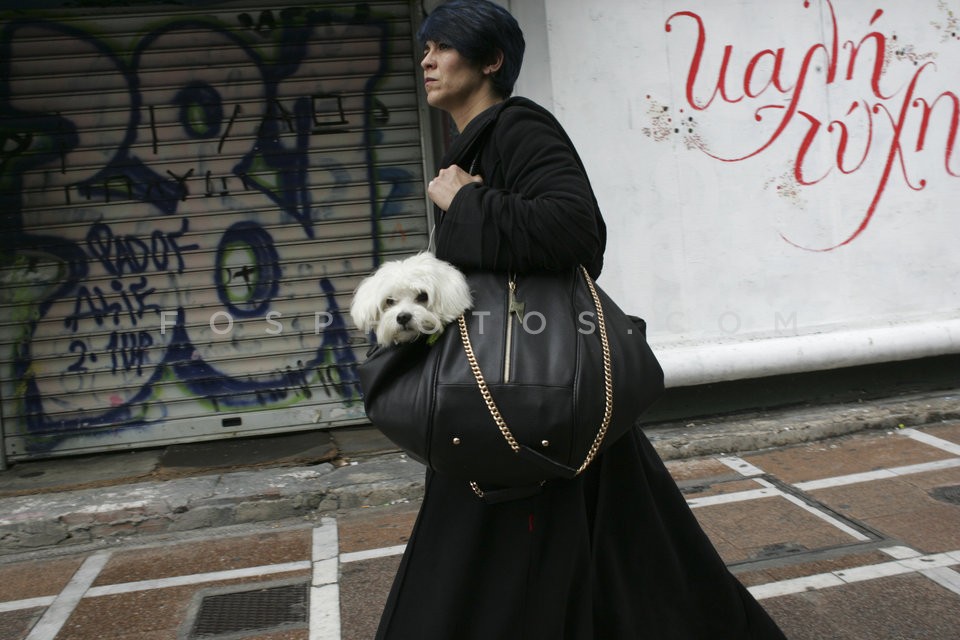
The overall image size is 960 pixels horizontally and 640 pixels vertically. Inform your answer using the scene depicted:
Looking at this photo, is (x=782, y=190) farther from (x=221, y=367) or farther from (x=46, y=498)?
(x=46, y=498)

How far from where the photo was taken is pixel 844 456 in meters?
5.34

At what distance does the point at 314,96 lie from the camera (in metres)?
6.20

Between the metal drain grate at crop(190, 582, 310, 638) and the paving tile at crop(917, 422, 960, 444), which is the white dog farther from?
the paving tile at crop(917, 422, 960, 444)

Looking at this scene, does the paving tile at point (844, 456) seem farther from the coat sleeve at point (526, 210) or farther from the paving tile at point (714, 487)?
the coat sleeve at point (526, 210)

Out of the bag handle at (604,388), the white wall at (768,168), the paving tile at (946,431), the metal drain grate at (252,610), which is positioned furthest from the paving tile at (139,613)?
the paving tile at (946,431)

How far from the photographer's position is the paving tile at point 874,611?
315cm

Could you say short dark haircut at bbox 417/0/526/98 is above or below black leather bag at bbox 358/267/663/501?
above

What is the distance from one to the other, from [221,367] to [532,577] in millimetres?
4753

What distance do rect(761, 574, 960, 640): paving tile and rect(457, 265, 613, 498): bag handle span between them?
5.99ft

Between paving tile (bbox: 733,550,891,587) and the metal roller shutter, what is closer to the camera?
paving tile (bbox: 733,550,891,587)

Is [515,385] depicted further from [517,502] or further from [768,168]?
[768,168]

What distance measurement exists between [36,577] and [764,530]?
363 cm

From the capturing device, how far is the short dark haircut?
6.66ft

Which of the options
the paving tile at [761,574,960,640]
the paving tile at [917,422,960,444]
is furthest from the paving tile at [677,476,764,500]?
the paving tile at [917,422,960,444]
